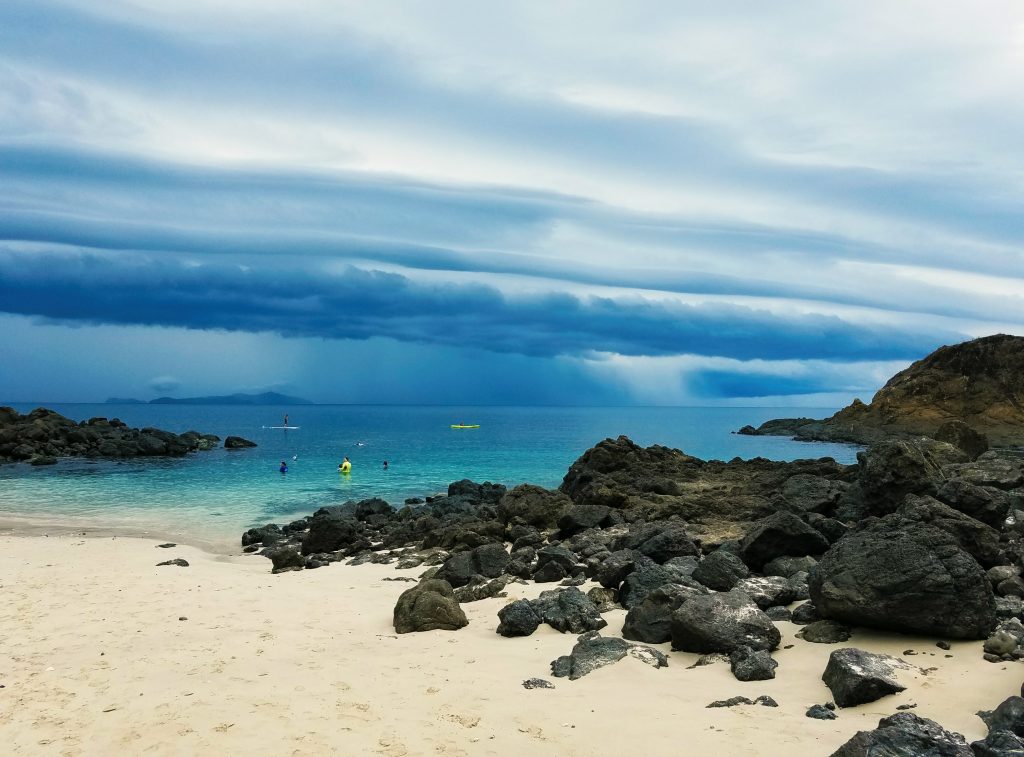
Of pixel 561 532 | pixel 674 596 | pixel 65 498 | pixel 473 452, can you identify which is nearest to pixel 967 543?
pixel 674 596

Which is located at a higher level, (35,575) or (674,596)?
(674,596)

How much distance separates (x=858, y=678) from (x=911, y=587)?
6.76 ft

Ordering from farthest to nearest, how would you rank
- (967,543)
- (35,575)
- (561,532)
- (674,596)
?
1. (561,532)
2. (35,575)
3. (967,543)
4. (674,596)

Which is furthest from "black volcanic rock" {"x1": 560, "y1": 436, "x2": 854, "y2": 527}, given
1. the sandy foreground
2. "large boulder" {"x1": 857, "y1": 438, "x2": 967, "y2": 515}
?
the sandy foreground

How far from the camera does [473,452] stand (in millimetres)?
77500

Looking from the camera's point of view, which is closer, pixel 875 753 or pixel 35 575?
pixel 875 753

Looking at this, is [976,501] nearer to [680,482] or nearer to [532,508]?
[532,508]

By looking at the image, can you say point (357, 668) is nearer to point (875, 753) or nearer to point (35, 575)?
point (875, 753)

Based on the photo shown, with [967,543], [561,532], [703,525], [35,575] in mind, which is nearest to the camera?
[967,543]

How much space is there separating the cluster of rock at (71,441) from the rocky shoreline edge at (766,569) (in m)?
49.1

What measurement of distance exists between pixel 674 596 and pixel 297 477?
45.9 meters

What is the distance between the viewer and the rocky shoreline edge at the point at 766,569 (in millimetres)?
8375

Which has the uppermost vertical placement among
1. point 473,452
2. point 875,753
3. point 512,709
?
point 875,753

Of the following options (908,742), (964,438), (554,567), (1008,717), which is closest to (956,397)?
(964,438)
